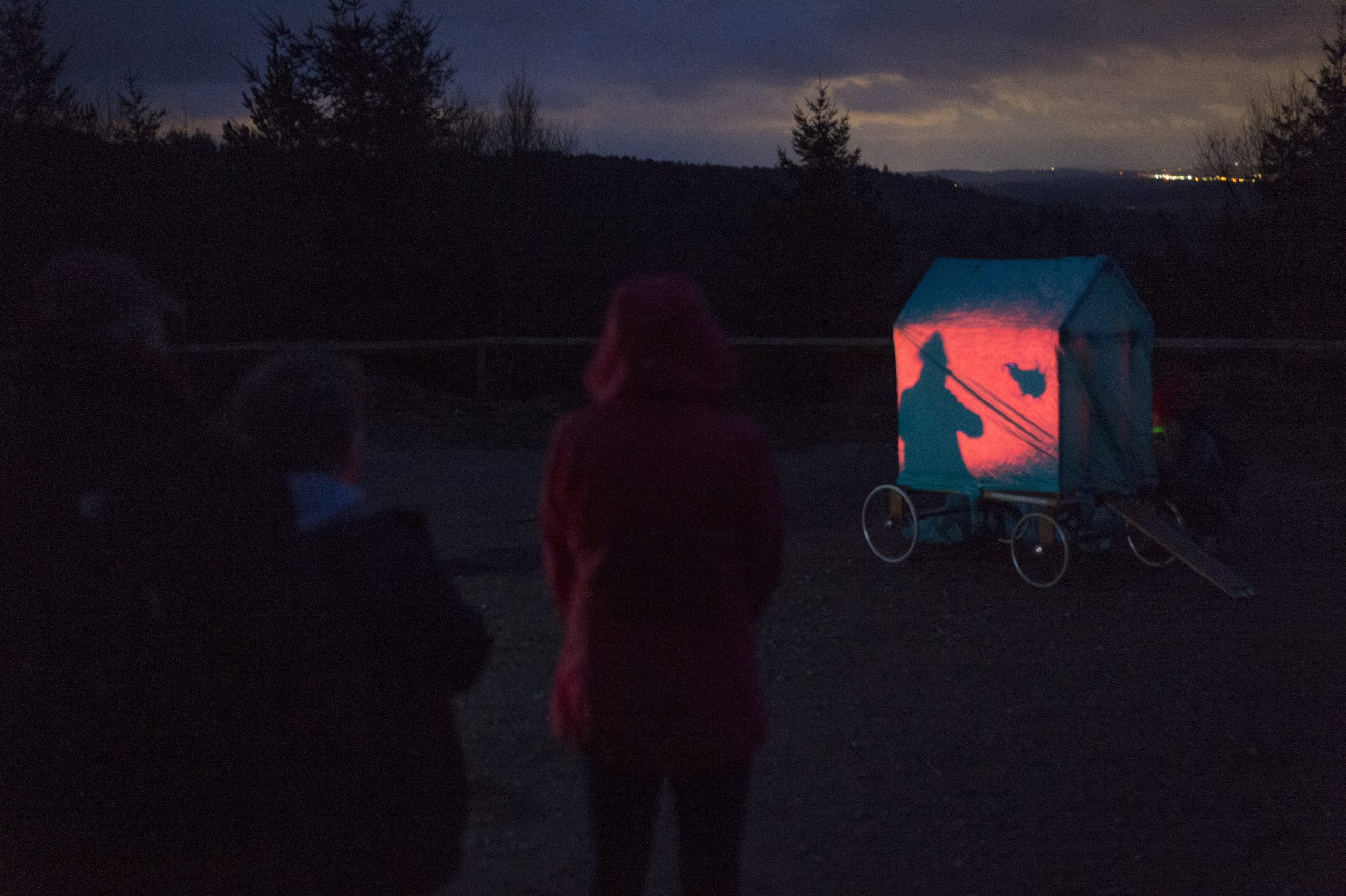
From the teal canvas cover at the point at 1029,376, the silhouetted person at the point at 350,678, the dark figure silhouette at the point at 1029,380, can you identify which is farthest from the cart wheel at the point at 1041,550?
the silhouetted person at the point at 350,678

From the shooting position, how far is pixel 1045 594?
24.8ft

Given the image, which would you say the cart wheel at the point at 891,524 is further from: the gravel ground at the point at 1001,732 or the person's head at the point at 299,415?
the person's head at the point at 299,415

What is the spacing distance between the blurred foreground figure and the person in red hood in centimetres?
66

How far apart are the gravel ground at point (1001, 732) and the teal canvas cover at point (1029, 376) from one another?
0.76 meters

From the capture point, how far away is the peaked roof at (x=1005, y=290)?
7.76 m

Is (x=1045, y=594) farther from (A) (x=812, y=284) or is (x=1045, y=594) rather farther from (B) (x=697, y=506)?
(A) (x=812, y=284)

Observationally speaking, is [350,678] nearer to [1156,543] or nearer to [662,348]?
[662,348]

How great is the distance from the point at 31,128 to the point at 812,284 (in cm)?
1606

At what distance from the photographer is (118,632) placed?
6.37 ft

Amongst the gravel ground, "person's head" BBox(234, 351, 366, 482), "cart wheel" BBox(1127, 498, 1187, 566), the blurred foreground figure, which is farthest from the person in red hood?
"cart wheel" BBox(1127, 498, 1187, 566)

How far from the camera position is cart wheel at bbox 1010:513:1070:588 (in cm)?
763

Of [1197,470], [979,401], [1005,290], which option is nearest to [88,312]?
[979,401]

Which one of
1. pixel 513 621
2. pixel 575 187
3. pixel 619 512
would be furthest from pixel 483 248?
pixel 619 512

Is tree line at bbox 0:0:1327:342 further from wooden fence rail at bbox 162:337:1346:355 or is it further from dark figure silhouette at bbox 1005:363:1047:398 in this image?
dark figure silhouette at bbox 1005:363:1047:398
